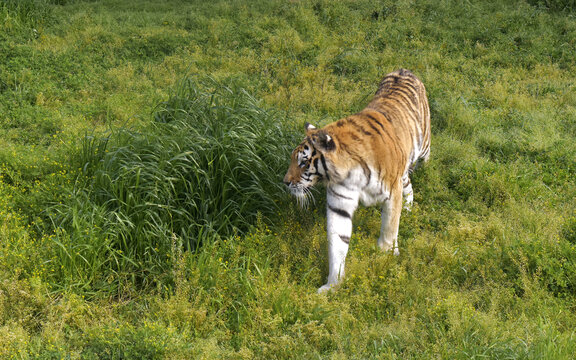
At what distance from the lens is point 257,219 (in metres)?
4.83

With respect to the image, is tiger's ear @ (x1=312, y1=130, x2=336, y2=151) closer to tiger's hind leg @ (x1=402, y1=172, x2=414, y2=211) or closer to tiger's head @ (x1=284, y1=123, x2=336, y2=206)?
tiger's head @ (x1=284, y1=123, x2=336, y2=206)

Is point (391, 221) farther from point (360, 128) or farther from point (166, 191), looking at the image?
point (166, 191)

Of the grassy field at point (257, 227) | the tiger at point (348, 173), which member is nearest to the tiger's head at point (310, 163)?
the tiger at point (348, 173)

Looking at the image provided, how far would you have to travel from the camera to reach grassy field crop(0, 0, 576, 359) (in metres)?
3.71

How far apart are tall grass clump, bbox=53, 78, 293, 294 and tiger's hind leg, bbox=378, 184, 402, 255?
3.42ft

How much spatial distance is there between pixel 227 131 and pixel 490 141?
11.1ft

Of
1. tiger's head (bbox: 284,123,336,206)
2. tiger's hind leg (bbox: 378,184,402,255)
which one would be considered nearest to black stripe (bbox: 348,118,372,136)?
tiger's head (bbox: 284,123,336,206)

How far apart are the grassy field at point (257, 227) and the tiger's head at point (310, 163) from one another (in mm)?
491

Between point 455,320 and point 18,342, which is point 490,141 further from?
point 18,342

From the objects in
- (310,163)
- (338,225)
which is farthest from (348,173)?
(338,225)

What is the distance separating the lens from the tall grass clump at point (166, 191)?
14.2ft

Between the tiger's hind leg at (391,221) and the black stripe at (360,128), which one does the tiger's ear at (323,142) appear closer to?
the black stripe at (360,128)

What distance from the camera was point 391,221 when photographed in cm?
463

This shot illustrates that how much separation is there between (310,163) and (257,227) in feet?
3.11
